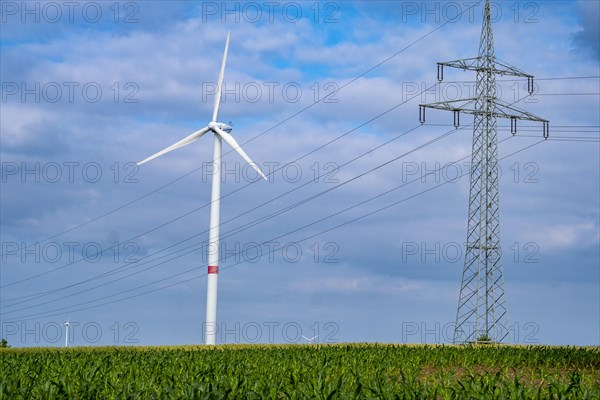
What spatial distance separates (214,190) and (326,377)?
4050 centimetres

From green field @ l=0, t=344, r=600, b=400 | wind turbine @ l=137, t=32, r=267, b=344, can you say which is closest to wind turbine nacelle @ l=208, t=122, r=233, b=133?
wind turbine @ l=137, t=32, r=267, b=344

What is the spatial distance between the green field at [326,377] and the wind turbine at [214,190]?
71.2 ft

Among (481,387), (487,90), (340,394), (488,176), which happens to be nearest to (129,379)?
(340,394)

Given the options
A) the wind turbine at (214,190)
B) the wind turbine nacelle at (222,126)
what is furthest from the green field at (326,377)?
the wind turbine nacelle at (222,126)

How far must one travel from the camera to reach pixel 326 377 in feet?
87.3

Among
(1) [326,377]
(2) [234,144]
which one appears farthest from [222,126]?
(1) [326,377]

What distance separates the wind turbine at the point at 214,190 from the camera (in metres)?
61.7

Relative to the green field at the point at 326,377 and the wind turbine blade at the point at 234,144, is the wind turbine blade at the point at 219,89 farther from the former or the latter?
the green field at the point at 326,377

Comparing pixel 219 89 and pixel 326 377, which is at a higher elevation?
pixel 219 89

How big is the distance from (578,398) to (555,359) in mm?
17792

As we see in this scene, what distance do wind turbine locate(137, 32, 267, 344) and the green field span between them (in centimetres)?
2170

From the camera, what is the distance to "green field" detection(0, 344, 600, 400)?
19.8 meters

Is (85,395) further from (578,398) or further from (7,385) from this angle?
(578,398)

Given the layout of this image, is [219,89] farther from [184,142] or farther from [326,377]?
[326,377]
